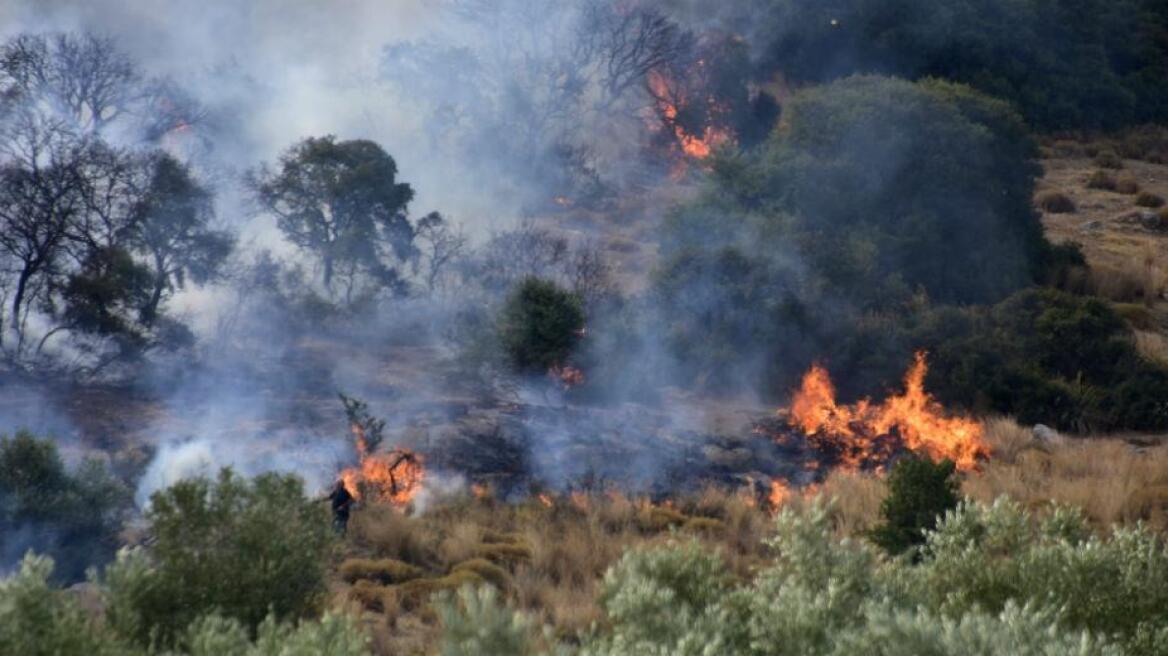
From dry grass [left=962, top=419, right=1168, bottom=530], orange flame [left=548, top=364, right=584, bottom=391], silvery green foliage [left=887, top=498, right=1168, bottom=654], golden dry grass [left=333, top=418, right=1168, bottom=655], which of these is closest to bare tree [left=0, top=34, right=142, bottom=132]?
orange flame [left=548, top=364, right=584, bottom=391]

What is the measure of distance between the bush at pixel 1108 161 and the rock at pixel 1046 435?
53.8 ft

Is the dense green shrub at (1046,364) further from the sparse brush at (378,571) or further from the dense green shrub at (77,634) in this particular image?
the dense green shrub at (77,634)

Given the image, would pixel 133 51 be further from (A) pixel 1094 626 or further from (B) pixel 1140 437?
(A) pixel 1094 626

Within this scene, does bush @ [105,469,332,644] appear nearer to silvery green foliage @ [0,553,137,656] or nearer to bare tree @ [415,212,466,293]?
silvery green foliage @ [0,553,137,656]

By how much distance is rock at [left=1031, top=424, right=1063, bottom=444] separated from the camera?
15.1 meters

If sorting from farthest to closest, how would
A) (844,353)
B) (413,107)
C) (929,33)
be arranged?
(929,33)
(413,107)
(844,353)

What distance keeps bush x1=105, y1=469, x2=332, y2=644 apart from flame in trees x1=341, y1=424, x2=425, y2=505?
5943 mm

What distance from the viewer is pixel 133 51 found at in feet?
76.6

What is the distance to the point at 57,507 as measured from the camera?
9.90 m

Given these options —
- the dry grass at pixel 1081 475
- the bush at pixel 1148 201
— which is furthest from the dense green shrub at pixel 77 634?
the bush at pixel 1148 201

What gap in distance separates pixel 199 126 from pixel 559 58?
8775 mm

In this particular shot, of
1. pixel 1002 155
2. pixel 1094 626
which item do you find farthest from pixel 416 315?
pixel 1094 626

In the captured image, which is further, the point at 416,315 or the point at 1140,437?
the point at 416,315

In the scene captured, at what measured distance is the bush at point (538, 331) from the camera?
15797 millimetres
